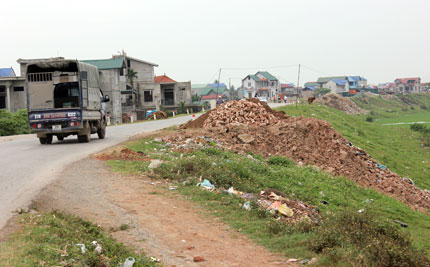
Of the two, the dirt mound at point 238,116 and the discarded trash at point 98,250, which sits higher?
the dirt mound at point 238,116

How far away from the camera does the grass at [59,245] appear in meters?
5.59

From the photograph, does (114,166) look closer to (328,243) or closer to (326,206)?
(326,206)

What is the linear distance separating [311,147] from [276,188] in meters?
8.17

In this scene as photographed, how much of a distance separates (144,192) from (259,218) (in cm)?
287

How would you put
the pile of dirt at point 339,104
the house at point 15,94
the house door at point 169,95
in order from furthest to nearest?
1. the pile of dirt at point 339,104
2. the house door at point 169,95
3. the house at point 15,94

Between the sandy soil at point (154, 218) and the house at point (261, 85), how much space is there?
105m

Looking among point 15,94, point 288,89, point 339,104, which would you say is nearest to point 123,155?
point 15,94

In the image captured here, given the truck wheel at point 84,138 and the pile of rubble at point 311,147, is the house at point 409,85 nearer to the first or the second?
the pile of rubble at point 311,147

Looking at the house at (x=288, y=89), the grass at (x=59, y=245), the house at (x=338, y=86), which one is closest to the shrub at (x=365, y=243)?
the grass at (x=59, y=245)

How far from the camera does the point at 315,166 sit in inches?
712

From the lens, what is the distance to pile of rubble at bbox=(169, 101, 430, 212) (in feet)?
61.9

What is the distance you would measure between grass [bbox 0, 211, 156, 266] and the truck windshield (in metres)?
13.8

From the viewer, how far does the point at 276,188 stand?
13.1 m

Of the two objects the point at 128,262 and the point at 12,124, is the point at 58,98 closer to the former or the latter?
the point at 12,124
